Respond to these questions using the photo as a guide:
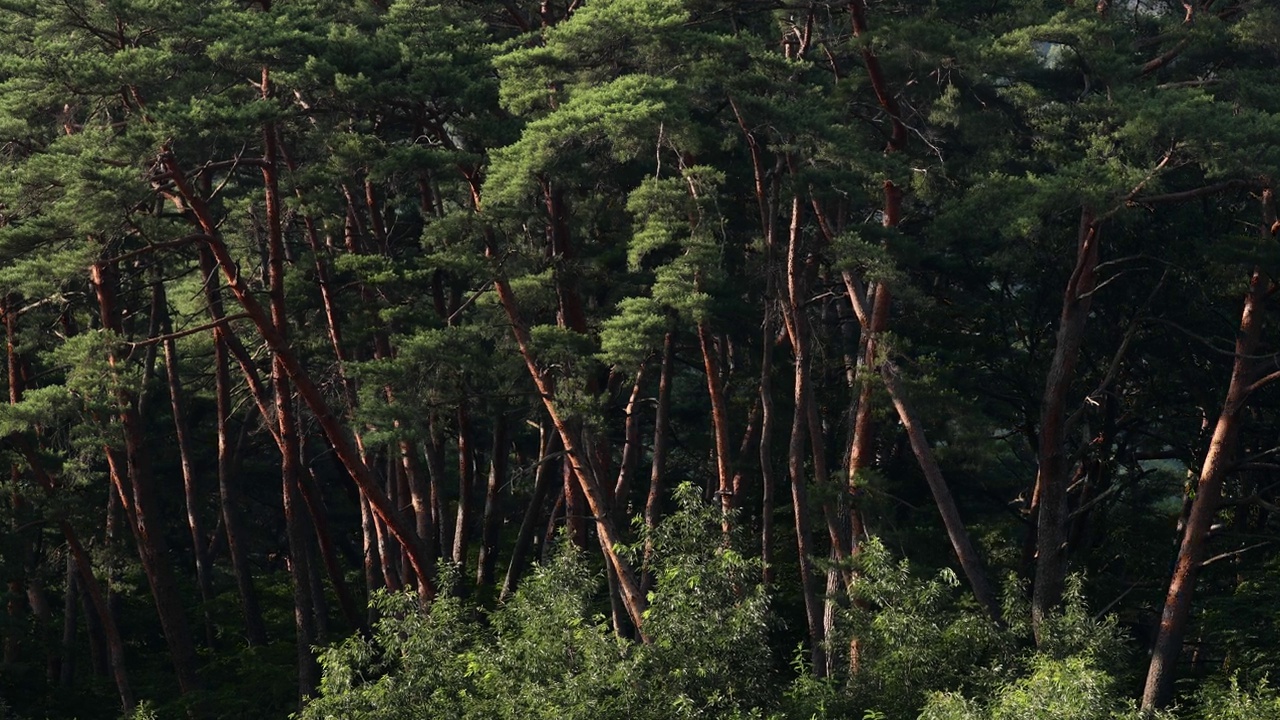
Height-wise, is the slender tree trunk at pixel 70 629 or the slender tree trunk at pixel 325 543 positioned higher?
the slender tree trunk at pixel 325 543

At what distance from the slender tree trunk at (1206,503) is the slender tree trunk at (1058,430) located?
1.57 meters

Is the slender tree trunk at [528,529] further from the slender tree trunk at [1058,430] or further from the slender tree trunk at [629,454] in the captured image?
the slender tree trunk at [1058,430]

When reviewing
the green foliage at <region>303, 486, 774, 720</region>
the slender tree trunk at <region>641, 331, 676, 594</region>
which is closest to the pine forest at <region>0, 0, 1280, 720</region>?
the green foliage at <region>303, 486, 774, 720</region>

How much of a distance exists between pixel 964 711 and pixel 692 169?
853cm

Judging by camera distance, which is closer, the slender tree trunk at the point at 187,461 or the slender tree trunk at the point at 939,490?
the slender tree trunk at the point at 939,490

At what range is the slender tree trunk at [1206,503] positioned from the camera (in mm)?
21859

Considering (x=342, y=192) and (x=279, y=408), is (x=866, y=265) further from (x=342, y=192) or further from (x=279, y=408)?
(x=342, y=192)

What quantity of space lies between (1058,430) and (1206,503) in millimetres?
2213

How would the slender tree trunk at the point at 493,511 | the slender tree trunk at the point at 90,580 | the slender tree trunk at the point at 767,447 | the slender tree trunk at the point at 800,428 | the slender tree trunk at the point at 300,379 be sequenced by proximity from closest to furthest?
the slender tree trunk at the point at 300,379, the slender tree trunk at the point at 800,428, the slender tree trunk at the point at 767,447, the slender tree trunk at the point at 90,580, the slender tree trunk at the point at 493,511

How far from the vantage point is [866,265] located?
21234 millimetres

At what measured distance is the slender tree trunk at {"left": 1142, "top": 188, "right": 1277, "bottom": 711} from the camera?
21.9 metres

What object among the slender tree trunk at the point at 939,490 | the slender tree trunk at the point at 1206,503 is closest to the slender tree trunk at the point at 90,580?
the slender tree trunk at the point at 939,490

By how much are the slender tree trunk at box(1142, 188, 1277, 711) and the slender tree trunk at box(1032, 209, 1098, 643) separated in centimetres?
157

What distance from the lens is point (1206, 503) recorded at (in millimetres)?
21953
